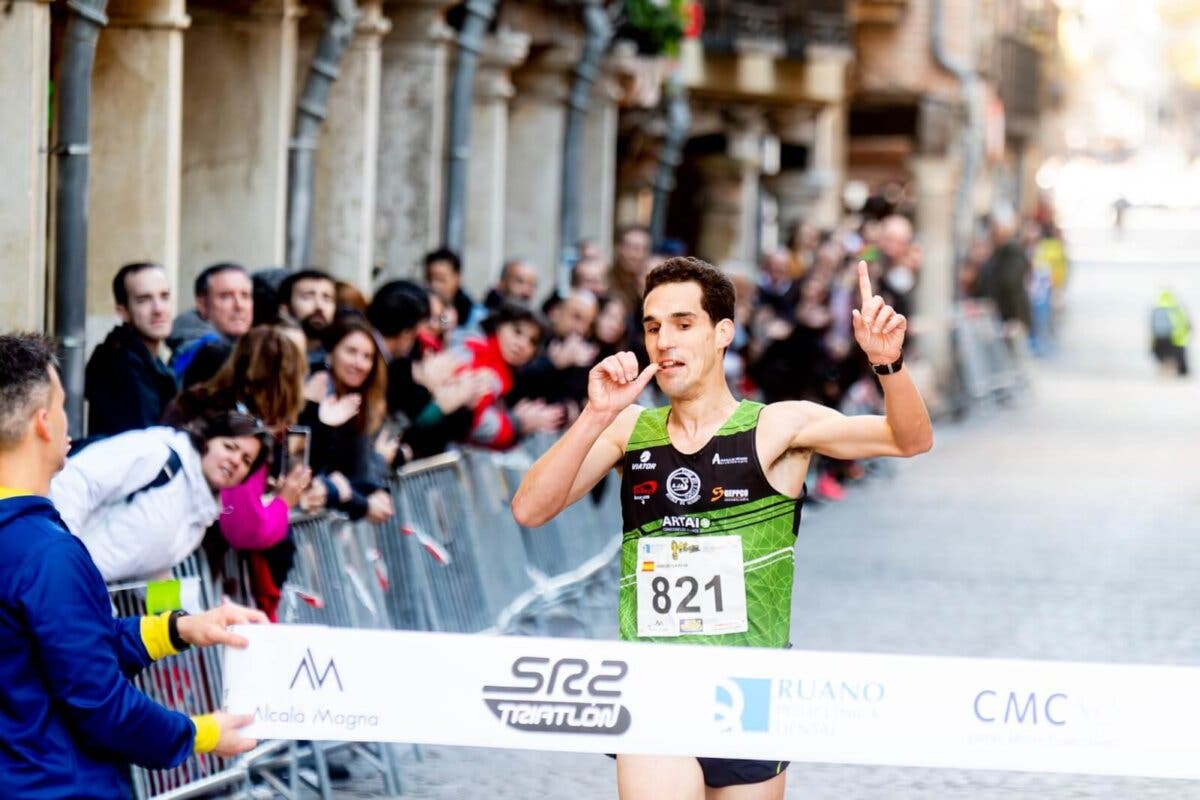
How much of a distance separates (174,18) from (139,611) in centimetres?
572

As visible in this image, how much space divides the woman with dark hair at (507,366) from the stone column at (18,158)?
2.36m

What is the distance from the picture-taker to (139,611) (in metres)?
7.78

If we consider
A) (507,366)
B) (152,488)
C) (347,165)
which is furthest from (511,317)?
(152,488)

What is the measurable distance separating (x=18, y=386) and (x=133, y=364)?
4.73m

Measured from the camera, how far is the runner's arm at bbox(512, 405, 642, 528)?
5996 millimetres

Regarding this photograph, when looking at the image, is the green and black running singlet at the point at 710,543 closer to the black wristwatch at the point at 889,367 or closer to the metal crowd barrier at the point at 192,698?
the black wristwatch at the point at 889,367

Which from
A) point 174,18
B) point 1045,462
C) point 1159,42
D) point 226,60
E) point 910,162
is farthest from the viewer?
point 1159,42

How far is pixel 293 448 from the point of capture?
29.6 feet

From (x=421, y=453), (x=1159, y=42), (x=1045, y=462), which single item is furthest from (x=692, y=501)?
(x=1159, y=42)

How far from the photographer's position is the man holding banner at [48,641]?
192 inches

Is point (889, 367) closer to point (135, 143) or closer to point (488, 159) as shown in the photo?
point (135, 143)

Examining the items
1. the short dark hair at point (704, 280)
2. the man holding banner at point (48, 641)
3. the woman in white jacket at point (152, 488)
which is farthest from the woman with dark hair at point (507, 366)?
the man holding banner at point (48, 641)

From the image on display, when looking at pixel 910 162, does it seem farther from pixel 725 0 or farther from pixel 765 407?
pixel 765 407

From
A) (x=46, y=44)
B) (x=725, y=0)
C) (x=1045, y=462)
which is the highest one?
(x=725, y=0)
